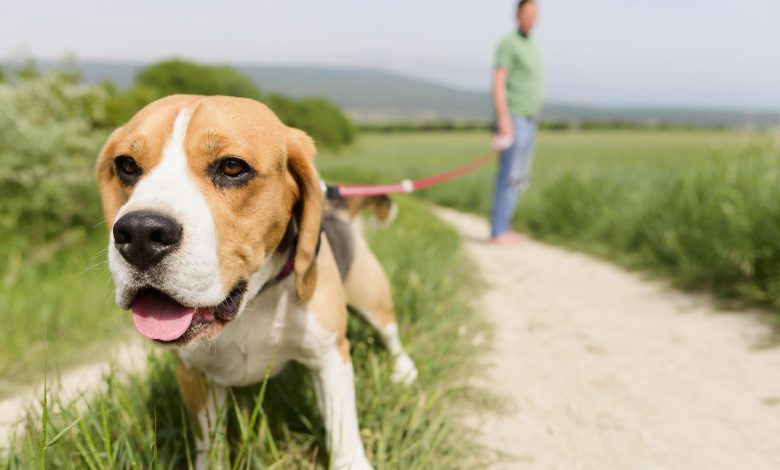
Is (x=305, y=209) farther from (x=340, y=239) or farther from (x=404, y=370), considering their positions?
(x=404, y=370)

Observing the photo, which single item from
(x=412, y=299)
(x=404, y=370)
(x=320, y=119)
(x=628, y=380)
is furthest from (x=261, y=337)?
(x=320, y=119)

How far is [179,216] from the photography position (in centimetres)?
173

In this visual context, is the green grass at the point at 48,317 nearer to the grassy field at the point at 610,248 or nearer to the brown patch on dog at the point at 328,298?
the grassy field at the point at 610,248

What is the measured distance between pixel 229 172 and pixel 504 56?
6196mm

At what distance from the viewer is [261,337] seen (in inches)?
89.9

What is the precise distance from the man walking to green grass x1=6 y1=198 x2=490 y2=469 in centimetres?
408

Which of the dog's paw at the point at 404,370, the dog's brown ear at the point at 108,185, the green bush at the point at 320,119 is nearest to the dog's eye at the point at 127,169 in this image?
the dog's brown ear at the point at 108,185

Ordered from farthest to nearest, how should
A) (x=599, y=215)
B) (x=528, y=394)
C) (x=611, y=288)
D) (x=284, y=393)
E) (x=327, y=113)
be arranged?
(x=327, y=113) → (x=599, y=215) → (x=611, y=288) → (x=528, y=394) → (x=284, y=393)

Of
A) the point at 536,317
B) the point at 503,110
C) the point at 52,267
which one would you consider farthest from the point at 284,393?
the point at 503,110

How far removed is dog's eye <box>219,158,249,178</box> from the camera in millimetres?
1975

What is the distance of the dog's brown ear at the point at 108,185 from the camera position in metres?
2.23

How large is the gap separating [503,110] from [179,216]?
20.7 ft

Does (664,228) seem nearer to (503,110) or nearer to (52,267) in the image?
(503,110)

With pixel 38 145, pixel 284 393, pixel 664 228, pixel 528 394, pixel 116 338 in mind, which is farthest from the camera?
pixel 38 145
